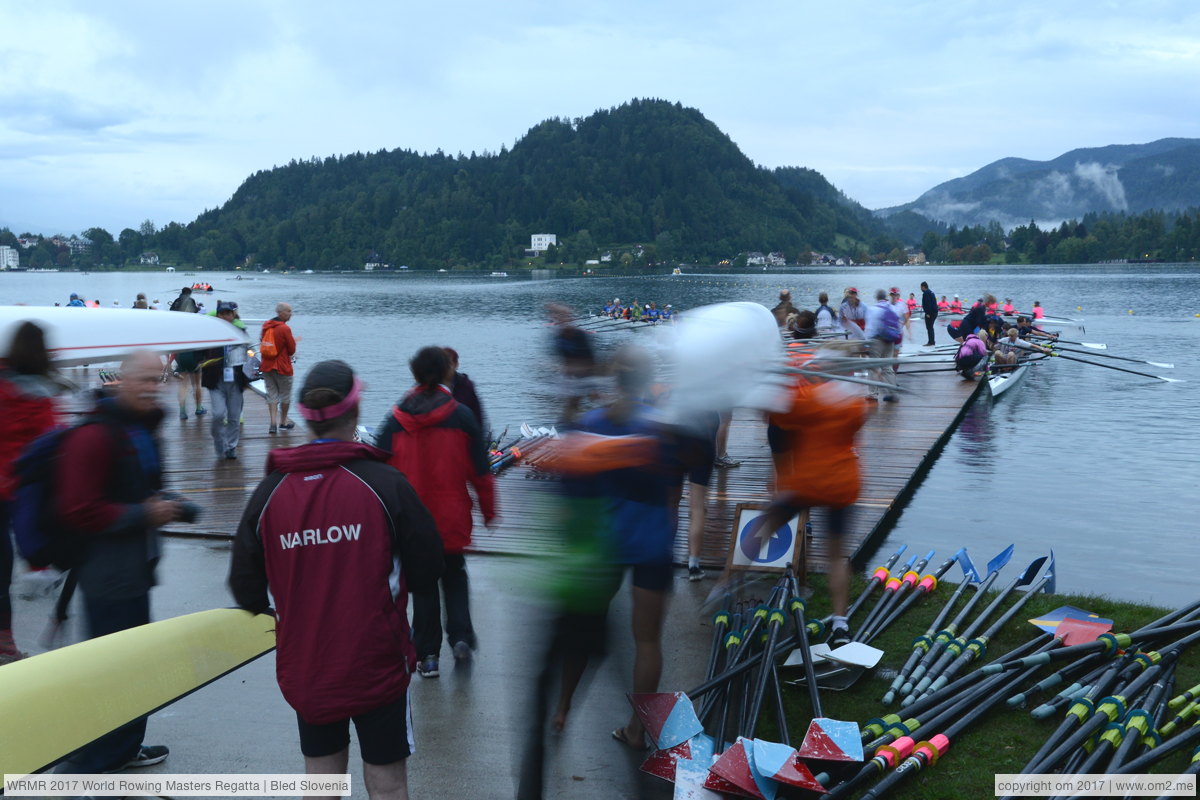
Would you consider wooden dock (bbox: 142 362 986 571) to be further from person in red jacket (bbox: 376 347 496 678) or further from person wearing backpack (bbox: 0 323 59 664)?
person wearing backpack (bbox: 0 323 59 664)

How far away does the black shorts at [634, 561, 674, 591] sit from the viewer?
387 centimetres

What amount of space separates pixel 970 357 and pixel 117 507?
17872 mm

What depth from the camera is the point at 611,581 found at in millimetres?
3652

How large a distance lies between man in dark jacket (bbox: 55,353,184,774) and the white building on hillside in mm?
175758

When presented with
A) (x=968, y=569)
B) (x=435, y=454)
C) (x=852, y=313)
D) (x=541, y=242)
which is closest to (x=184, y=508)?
(x=435, y=454)

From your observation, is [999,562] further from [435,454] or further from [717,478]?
[435,454]

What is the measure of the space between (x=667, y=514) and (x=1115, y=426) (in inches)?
626

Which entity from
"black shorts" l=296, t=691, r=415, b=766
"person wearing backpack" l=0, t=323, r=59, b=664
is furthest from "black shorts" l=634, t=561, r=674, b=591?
"person wearing backpack" l=0, t=323, r=59, b=664

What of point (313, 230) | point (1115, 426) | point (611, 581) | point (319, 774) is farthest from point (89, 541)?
point (313, 230)

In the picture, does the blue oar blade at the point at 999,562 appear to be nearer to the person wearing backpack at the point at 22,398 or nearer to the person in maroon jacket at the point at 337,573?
the person in maroon jacket at the point at 337,573

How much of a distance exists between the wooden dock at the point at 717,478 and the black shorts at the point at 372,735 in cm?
98

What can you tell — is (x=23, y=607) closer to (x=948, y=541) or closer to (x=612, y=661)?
(x=612, y=661)

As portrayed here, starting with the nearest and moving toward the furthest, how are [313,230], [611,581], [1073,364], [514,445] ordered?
[611,581] → [514,445] → [1073,364] → [313,230]

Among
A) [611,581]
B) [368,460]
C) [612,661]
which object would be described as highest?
[368,460]
